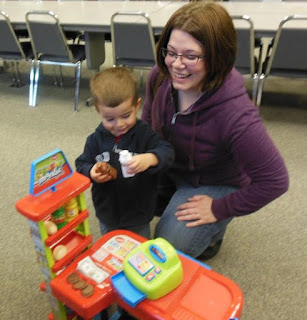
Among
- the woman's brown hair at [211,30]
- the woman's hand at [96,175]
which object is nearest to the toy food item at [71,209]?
the woman's hand at [96,175]

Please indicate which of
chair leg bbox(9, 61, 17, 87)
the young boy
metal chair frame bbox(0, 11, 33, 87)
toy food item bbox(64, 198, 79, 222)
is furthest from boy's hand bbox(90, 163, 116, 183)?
chair leg bbox(9, 61, 17, 87)

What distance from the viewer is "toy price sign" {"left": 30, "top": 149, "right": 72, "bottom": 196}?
33.3 inches

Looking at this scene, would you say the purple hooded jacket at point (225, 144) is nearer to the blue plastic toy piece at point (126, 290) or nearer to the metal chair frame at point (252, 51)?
the blue plastic toy piece at point (126, 290)

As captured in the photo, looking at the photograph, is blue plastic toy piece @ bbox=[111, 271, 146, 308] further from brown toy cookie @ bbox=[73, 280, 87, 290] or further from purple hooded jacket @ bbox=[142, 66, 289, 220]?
purple hooded jacket @ bbox=[142, 66, 289, 220]

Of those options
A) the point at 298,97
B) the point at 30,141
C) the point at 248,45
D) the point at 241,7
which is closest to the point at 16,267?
the point at 30,141

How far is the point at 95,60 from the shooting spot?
3.01 metres

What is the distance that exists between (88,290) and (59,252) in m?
0.14

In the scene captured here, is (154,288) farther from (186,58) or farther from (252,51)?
(252,51)

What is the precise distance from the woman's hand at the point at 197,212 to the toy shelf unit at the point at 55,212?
0.39 meters

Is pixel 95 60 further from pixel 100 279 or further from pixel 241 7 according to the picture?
pixel 100 279

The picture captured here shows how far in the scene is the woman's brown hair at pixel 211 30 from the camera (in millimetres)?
980

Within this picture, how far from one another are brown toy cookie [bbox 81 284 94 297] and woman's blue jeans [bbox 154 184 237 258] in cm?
43

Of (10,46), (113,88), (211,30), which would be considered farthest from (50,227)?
(10,46)

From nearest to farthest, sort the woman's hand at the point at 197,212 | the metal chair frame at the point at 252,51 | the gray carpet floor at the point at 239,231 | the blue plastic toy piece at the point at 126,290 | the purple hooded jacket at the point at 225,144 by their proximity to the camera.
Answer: the blue plastic toy piece at the point at 126,290, the purple hooded jacket at the point at 225,144, the woman's hand at the point at 197,212, the gray carpet floor at the point at 239,231, the metal chair frame at the point at 252,51
